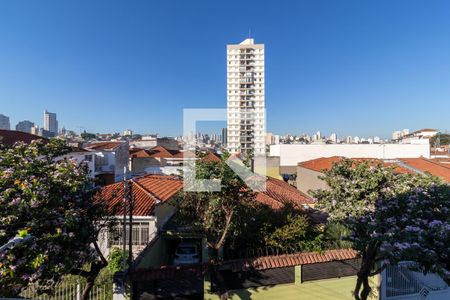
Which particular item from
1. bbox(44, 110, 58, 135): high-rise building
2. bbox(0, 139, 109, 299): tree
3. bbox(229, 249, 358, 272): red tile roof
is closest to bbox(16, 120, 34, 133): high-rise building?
bbox(44, 110, 58, 135): high-rise building

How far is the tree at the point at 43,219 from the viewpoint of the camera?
13.5 ft

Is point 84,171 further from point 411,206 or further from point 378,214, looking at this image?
point 411,206

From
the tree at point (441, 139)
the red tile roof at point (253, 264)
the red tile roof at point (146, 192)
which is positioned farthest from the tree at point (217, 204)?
the tree at point (441, 139)

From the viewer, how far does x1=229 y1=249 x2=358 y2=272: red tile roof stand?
689 centimetres

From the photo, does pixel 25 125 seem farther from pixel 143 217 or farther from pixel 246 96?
pixel 143 217

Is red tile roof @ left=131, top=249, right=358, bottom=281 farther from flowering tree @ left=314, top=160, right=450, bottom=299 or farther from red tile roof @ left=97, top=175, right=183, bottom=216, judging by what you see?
red tile roof @ left=97, top=175, right=183, bottom=216

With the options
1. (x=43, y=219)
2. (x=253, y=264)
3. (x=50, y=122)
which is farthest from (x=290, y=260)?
(x=50, y=122)

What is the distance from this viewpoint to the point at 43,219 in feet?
15.5

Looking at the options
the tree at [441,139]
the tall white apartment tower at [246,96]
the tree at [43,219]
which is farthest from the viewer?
the tree at [441,139]

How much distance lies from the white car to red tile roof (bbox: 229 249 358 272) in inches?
141

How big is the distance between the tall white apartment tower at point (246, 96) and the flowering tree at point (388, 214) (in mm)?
32164

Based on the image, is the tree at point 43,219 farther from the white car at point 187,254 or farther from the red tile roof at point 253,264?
the white car at point 187,254

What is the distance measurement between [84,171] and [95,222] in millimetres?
1260

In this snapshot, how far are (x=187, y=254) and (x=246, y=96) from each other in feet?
137
